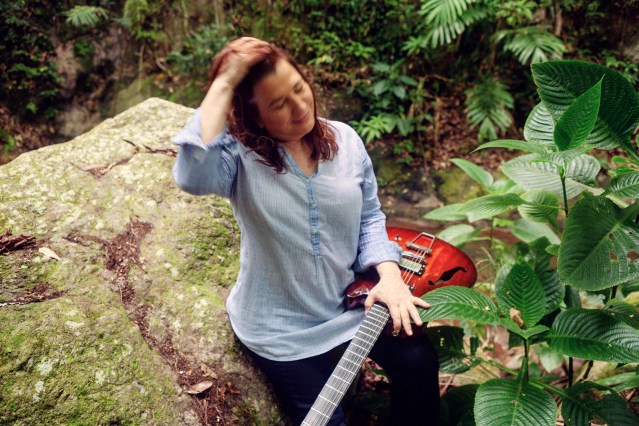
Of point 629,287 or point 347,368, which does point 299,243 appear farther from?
point 629,287

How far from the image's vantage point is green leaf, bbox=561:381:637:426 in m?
1.44

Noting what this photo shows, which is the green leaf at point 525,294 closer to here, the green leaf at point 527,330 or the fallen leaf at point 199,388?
the green leaf at point 527,330

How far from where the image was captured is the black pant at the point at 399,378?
1.58 meters

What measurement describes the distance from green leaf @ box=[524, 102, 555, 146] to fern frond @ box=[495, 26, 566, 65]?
3.54m

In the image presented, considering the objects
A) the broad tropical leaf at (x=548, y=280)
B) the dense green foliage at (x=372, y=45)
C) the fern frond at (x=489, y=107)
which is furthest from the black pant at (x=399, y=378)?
the fern frond at (x=489, y=107)

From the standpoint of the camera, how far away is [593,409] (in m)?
1.48

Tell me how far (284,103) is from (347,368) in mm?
804

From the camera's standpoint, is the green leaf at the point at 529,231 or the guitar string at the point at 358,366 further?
the green leaf at the point at 529,231

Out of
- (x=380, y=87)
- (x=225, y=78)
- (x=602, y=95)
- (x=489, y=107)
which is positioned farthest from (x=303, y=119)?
(x=489, y=107)

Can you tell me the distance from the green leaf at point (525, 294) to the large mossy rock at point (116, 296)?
95 centimetres

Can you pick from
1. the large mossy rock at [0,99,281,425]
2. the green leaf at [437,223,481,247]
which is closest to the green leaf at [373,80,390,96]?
the green leaf at [437,223,481,247]

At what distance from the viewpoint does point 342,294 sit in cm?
171

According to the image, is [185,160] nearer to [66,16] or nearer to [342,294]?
[342,294]

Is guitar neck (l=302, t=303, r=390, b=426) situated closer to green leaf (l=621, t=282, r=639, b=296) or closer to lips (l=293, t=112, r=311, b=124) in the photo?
lips (l=293, t=112, r=311, b=124)
